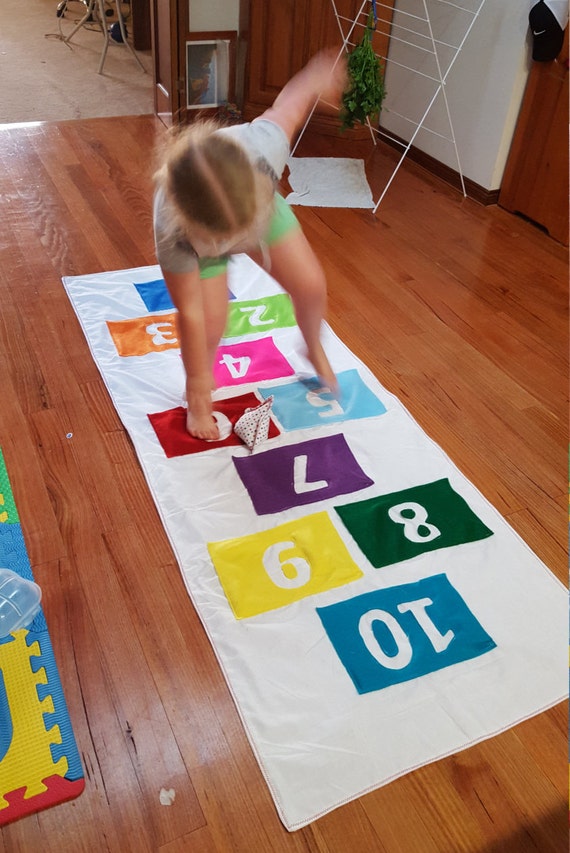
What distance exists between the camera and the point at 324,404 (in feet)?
5.87

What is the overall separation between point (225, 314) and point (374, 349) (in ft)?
1.68

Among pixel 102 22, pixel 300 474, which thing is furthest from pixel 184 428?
pixel 102 22

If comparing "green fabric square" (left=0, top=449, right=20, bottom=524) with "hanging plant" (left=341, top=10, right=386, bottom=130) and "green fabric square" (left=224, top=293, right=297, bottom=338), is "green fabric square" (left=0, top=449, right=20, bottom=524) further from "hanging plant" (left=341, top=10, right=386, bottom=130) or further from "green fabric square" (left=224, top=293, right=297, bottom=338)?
"hanging plant" (left=341, top=10, right=386, bottom=130)

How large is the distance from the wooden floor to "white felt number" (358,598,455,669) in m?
0.18

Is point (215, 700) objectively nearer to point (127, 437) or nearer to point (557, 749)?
point (557, 749)

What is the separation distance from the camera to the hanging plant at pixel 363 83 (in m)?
2.66

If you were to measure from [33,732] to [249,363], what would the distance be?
3.46ft

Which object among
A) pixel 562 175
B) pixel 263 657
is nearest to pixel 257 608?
pixel 263 657

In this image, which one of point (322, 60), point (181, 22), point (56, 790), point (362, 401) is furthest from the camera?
point (181, 22)

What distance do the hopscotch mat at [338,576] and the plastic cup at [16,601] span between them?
272 mm

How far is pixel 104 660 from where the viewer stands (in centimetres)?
123

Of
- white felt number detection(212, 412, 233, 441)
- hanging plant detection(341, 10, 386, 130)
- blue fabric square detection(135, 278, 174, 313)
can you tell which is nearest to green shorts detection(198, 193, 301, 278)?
white felt number detection(212, 412, 233, 441)

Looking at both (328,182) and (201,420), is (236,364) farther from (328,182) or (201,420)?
(328,182)

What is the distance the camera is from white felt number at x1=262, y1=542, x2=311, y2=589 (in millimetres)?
1368
